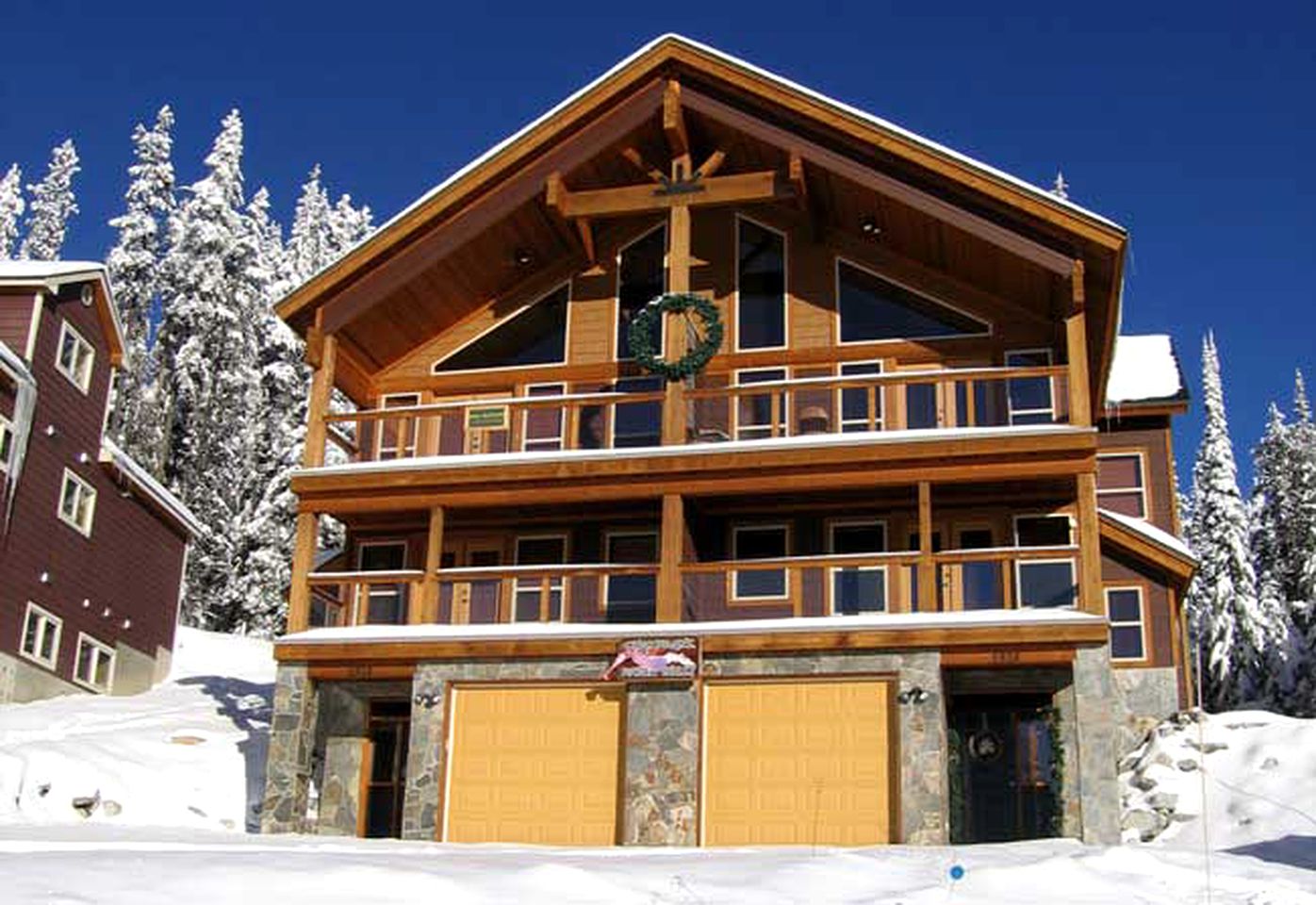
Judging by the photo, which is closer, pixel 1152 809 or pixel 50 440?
pixel 1152 809

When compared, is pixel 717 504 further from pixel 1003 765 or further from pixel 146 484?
pixel 146 484

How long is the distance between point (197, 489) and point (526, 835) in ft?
99.8

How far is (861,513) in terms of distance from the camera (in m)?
22.9

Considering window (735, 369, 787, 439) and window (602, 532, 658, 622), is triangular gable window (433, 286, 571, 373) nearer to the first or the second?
window (735, 369, 787, 439)

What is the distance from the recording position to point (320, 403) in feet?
75.8

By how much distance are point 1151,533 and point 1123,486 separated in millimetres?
2065

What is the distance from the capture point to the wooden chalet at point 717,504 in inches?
789

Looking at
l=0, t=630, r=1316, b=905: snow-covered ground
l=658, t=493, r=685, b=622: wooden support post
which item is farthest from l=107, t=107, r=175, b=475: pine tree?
l=658, t=493, r=685, b=622: wooden support post

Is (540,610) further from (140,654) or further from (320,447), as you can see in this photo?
(140,654)

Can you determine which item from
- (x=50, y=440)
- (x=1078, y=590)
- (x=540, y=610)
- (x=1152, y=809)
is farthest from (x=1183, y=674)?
(x=50, y=440)

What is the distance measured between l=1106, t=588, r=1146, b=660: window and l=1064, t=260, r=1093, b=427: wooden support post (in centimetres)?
575

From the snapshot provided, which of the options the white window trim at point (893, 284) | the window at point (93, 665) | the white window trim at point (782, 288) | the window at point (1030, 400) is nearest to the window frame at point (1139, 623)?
the window at point (1030, 400)

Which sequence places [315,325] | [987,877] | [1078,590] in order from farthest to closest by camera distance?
[315,325] → [1078,590] → [987,877]

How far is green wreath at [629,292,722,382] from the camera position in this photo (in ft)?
73.3
